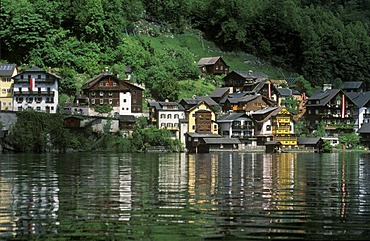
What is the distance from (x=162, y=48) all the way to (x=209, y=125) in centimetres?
2050

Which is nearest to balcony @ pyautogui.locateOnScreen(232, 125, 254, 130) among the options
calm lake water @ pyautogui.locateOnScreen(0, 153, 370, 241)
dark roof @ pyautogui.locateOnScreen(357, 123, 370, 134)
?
dark roof @ pyautogui.locateOnScreen(357, 123, 370, 134)

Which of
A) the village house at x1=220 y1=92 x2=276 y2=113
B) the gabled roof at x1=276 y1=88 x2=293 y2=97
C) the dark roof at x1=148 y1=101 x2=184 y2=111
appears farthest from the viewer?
the gabled roof at x1=276 y1=88 x2=293 y2=97

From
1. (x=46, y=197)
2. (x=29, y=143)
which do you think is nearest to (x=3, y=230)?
(x=46, y=197)

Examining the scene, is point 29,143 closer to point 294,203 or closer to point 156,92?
point 156,92

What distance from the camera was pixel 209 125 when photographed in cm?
8694

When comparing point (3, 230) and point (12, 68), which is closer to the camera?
point (3, 230)

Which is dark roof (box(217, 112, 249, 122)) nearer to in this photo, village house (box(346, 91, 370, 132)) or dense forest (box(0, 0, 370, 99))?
dense forest (box(0, 0, 370, 99))

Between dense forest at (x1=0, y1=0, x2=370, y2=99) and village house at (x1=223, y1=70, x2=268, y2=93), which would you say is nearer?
dense forest at (x1=0, y1=0, x2=370, y2=99)

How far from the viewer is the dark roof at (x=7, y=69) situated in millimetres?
81938

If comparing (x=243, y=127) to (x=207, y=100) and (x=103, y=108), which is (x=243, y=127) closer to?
(x=207, y=100)

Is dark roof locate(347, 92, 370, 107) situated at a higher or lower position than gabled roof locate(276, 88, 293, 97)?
lower

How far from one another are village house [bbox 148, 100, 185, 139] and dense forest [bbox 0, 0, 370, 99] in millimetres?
4581

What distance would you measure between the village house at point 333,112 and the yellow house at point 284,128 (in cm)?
669

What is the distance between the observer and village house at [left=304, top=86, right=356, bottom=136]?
3767 inches
